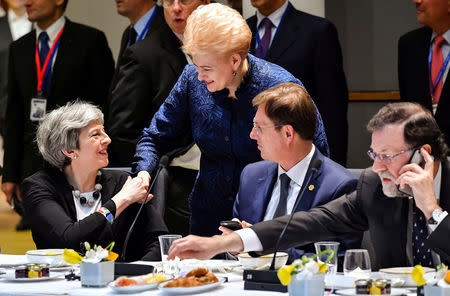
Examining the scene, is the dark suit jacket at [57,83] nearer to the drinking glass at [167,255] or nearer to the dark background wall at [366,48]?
the dark background wall at [366,48]

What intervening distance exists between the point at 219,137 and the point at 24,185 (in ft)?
2.83

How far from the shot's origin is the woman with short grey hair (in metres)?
3.53

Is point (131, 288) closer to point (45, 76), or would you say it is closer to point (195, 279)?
point (195, 279)

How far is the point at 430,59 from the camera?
Result: 4730mm

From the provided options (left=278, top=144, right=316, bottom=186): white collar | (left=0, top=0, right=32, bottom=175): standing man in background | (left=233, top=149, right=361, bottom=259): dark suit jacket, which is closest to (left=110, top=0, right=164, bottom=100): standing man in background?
(left=233, top=149, right=361, bottom=259): dark suit jacket

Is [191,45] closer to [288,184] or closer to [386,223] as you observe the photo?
[288,184]

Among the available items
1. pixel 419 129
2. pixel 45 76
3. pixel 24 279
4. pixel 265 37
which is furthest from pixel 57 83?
pixel 419 129

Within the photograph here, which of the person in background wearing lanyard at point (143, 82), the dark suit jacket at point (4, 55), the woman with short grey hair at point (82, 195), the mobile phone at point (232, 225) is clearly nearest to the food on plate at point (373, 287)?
the mobile phone at point (232, 225)

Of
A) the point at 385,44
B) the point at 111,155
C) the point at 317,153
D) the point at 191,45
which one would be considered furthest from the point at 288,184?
the point at 385,44

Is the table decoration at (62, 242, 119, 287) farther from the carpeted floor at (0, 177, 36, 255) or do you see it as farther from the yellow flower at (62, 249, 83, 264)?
the carpeted floor at (0, 177, 36, 255)

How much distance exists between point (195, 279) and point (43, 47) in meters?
3.45

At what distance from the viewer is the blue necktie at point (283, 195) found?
3.32 m

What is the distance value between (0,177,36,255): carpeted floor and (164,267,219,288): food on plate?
420 centimetres

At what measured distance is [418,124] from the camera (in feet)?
9.71
